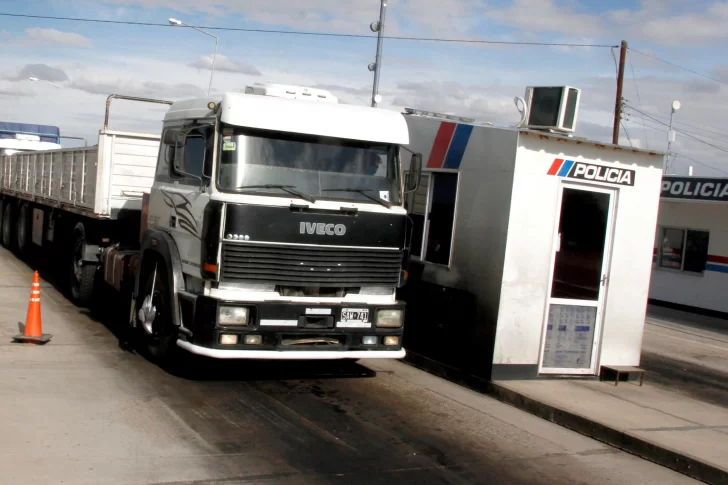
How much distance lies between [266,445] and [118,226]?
652cm

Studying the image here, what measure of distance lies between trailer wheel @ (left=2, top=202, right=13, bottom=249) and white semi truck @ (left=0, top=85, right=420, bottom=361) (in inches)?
487

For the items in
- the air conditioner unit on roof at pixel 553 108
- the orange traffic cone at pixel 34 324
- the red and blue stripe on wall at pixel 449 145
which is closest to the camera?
the orange traffic cone at pixel 34 324

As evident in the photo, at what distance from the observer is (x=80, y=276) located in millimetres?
12320

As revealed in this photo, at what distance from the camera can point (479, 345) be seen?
934 cm

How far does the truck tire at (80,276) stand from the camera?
483 inches

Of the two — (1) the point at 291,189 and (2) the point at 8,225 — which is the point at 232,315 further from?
(2) the point at 8,225

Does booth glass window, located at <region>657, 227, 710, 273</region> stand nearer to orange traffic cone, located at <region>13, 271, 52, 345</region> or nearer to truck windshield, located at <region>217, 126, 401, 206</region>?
truck windshield, located at <region>217, 126, 401, 206</region>

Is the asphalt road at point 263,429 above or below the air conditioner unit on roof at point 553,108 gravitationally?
below

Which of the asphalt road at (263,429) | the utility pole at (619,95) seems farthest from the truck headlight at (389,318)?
the utility pole at (619,95)

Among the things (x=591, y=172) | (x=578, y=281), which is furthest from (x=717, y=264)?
(x=591, y=172)

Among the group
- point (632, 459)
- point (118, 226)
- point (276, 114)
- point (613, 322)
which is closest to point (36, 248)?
point (118, 226)

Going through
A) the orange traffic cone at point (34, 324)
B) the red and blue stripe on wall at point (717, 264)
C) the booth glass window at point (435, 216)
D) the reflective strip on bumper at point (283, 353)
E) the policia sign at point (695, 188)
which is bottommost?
the orange traffic cone at point (34, 324)

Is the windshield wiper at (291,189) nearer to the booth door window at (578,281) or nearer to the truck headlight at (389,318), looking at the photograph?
the truck headlight at (389,318)

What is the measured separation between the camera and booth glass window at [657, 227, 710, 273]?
20.9 metres
